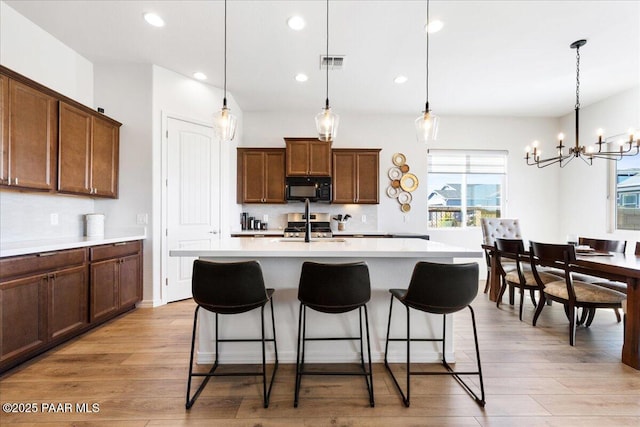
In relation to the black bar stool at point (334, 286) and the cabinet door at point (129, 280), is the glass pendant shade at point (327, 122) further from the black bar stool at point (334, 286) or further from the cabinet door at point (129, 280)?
the cabinet door at point (129, 280)

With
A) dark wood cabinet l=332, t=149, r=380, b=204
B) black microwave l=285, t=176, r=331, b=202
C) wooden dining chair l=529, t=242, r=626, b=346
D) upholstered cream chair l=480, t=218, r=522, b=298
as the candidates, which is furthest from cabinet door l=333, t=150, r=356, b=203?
wooden dining chair l=529, t=242, r=626, b=346

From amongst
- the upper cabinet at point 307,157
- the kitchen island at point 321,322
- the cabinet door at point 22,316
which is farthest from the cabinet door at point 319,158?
the cabinet door at point 22,316

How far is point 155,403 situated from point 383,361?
1570 mm

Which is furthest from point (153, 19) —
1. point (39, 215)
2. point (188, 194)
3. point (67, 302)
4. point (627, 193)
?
point (627, 193)

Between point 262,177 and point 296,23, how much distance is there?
260 cm

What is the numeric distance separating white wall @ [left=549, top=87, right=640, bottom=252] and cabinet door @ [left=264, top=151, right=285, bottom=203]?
4.99 metres

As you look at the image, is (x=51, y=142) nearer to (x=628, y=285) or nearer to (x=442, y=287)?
(x=442, y=287)

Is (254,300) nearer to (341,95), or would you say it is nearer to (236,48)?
(236,48)

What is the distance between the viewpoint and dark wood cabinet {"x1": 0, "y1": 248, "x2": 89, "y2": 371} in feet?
6.88

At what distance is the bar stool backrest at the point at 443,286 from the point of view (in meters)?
1.75

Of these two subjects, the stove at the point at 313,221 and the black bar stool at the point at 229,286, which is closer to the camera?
the black bar stool at the point at 229,286

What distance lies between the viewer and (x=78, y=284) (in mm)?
2697

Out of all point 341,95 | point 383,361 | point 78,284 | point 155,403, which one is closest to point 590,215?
point 341,95

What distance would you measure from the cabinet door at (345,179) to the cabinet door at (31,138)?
3.56 m
